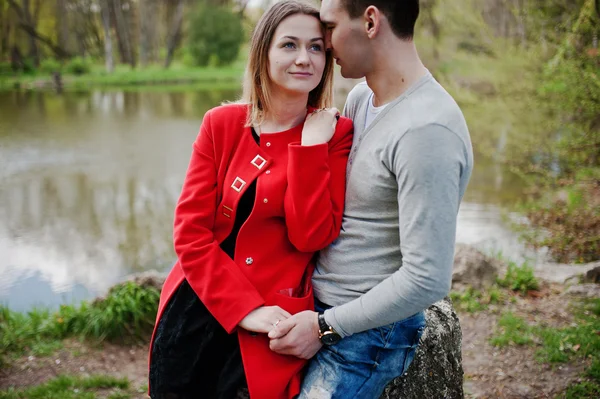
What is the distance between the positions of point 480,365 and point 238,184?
263cm

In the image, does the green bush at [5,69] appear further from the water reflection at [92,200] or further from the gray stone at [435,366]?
the gray stone at [435,366]

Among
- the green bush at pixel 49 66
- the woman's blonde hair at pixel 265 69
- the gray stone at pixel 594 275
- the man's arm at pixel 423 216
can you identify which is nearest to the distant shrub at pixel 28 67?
the green bush at pixel 49 66

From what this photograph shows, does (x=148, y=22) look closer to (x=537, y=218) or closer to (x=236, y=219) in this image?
(x=537, y=218)

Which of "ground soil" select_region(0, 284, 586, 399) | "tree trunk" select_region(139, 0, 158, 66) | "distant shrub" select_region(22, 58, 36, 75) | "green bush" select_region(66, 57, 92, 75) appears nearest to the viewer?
"ground soil" select_region(0, 284, 586, 399)

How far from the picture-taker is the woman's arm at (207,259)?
5.90 feet

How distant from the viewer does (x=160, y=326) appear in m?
1.91

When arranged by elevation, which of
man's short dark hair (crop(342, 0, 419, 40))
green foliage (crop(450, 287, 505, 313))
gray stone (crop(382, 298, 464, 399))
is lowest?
green foliage (crop(450, 287, 505, 313))

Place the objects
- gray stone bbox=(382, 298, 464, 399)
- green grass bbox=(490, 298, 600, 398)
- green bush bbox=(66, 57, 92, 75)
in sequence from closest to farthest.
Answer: gray stone bbox=(382, 298, 464, 399), green grass bbox=(490, 298, 600, 398), green bush bbox=(66, 57, 92, 75)

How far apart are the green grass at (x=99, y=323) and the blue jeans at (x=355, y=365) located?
2678 mm

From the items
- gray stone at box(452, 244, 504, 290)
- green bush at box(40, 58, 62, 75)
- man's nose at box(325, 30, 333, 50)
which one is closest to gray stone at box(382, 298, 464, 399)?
man's nose at box(325, 30, 333, 50)

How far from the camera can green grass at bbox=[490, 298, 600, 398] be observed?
334cm

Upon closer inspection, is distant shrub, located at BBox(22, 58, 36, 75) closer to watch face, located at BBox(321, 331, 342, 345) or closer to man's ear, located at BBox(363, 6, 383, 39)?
man's ear, located at BBox(363, 6, 383, 39)

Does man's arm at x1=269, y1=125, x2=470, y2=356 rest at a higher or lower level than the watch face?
higher

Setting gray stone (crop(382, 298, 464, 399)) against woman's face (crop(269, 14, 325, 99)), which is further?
gray stone (crop(382, 298, 464, 399))
